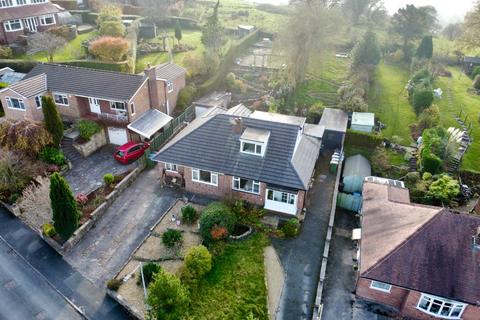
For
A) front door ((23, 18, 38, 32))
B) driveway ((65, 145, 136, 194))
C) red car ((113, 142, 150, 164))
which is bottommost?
driveway ((65, 145, 136, 194))

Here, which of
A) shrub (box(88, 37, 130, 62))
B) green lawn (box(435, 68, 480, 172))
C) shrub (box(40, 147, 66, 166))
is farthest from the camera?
shrub (box(88, 37, 130, 62))

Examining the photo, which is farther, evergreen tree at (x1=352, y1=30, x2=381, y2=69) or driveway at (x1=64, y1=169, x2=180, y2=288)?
evergreen tree at (x1=352, y1=30, x2=381, y2=69)

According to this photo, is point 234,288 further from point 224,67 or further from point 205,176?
point 224,67

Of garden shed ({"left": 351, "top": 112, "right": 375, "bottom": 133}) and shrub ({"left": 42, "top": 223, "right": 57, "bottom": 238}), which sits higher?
garden shed ({"left": 351, "top": 112, "right": 375, "bottom": 133})

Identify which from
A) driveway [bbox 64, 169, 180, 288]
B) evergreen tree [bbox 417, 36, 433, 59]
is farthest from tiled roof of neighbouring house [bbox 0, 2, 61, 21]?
evergreen tree [bbox 417, 36, 433, 59]

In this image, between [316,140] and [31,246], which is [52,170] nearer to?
[31,246]

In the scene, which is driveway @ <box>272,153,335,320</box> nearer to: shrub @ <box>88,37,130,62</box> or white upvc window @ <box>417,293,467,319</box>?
white upvc window @ <box>417,293,467,319</box>

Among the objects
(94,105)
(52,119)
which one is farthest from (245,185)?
(94,105)
